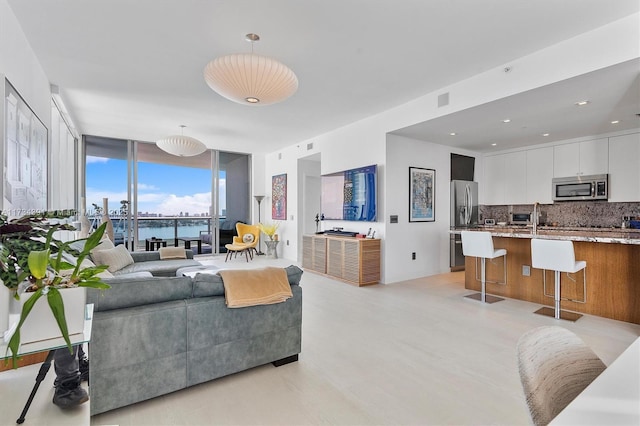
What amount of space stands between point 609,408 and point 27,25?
4.41 meters

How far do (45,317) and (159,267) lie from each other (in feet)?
9.92

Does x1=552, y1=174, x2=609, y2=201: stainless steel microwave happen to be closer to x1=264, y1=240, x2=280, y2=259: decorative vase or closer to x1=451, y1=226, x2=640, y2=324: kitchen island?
x1=451, y1=226, x2=640, y2=324: kitchen island

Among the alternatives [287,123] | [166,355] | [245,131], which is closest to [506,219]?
[287,123]

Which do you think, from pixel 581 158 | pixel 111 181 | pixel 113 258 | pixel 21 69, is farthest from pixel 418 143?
pixel 111 181

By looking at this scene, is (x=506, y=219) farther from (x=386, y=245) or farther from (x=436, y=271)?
(x=386, y=245)

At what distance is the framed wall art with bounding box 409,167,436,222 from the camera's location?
5.59 m

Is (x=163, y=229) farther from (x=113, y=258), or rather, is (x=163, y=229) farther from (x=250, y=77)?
(x=250, y=77)

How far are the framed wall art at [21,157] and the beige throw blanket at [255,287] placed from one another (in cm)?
178

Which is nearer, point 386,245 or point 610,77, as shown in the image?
point 610,77

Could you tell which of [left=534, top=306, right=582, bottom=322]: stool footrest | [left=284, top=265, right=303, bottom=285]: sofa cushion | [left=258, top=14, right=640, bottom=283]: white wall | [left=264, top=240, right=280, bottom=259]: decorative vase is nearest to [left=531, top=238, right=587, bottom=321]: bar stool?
[left=534, top=306, right=582, bottom=322]: stool footrest

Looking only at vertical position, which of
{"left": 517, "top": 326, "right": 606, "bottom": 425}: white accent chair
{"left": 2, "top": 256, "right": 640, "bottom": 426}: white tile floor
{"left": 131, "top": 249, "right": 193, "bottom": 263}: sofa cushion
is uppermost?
{"left": 517, "top": 326, "right": 606, "bottom": 425}: white accent chair

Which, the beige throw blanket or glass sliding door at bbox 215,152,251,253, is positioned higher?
glass sliding door at bbox 215,152,251,253

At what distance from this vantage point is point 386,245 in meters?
5.24

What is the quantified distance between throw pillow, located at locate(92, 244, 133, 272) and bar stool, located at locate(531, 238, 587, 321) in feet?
16.0
